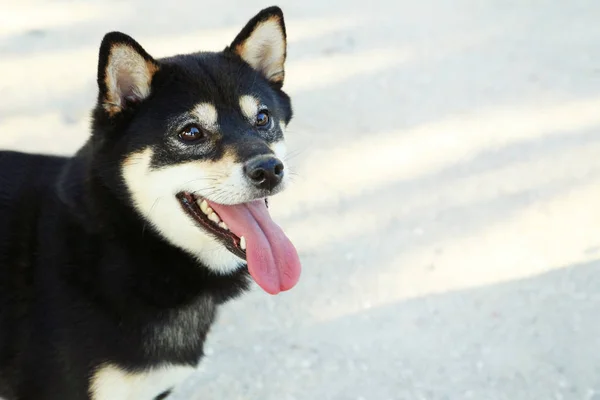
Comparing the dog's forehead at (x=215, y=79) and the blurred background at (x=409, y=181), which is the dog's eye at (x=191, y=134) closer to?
the dog's forehead at (x=215, y=79)

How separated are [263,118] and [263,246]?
1.33 ft

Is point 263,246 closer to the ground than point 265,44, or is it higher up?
closer to the ground

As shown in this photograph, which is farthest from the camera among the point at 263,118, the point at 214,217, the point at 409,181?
the point at 409,181

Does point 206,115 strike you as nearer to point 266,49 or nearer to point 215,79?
point 215,79

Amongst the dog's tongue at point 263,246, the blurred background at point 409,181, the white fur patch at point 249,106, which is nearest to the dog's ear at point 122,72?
the white fur patch at point 249,106

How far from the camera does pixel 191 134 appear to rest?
2.04 meters

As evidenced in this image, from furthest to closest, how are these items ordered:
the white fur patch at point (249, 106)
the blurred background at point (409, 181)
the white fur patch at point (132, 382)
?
1. the blurred background at point (409, 181)
2. the white fur patch at point (249, 106)
3. the white fur patch at point (132, 382)

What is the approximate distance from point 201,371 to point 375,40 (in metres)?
2.72

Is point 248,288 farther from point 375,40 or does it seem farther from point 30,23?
point 30,23

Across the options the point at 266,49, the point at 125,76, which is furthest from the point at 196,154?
the point at 266,49

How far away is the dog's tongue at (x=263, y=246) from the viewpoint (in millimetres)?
2027

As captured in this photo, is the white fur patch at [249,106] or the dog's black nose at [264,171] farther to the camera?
the white fur patch at [249,106]

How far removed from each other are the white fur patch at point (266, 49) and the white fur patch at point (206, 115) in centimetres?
27

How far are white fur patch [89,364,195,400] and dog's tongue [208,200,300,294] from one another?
352mm
